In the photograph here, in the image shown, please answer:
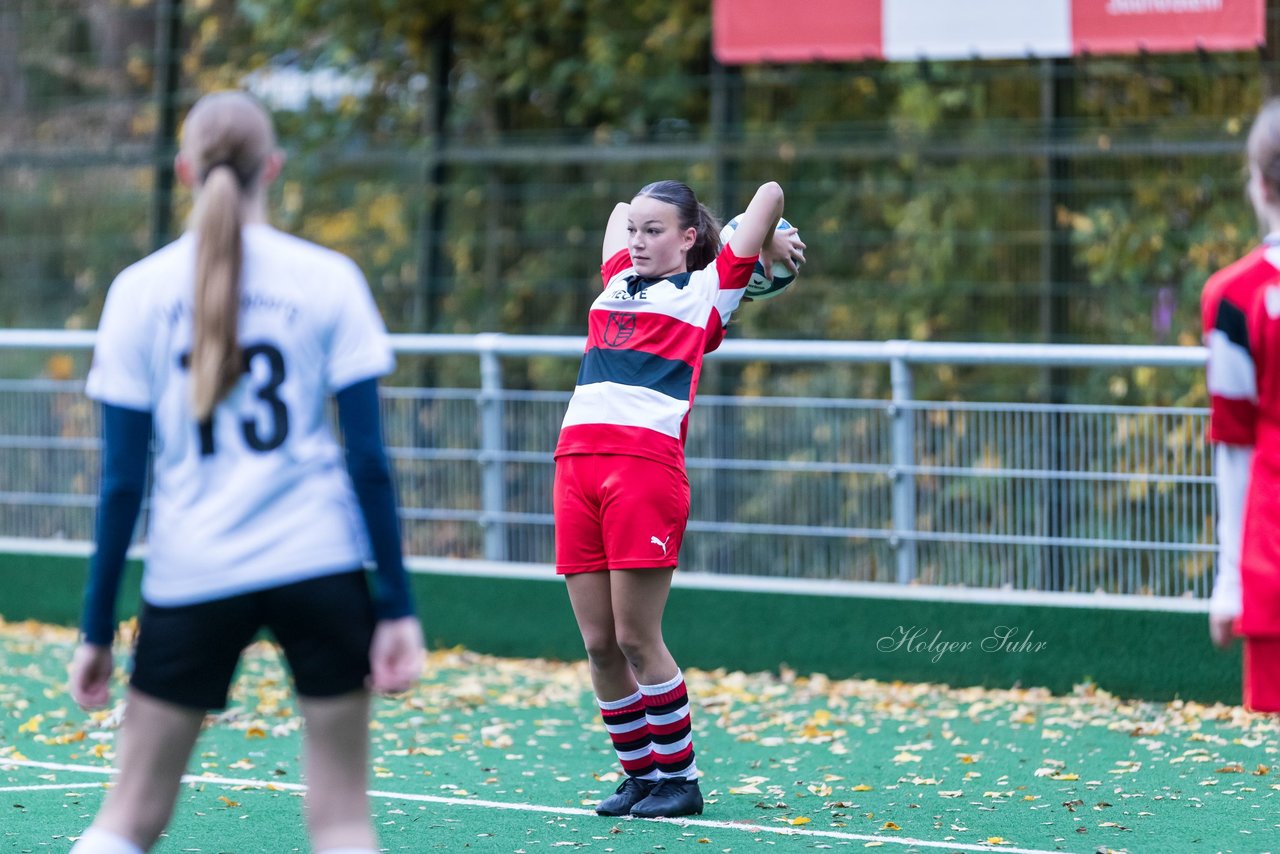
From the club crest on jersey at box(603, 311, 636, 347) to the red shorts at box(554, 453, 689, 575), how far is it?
0.35m

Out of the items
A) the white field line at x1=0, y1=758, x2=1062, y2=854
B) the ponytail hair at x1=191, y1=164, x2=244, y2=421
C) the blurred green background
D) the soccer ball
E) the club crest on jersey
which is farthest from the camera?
the blurred green background

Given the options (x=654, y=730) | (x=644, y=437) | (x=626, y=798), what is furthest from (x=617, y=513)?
(x=626, y=798)

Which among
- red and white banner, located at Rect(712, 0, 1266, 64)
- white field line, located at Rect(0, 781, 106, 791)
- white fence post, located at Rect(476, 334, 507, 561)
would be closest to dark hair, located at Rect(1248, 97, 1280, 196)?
white field line, located at Rect(0, 781, 106, 791)

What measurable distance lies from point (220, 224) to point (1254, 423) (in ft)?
6.77

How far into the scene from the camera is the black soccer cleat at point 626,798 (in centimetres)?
600

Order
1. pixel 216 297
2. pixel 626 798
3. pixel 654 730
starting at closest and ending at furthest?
1. pixel 216 297
2. pixel 654 730
3. pixel 626 798

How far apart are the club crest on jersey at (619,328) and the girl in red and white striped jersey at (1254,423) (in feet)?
7.09

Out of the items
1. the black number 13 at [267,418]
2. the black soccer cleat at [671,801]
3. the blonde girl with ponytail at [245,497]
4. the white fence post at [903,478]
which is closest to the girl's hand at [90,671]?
the blonde girl with ponytail at [245,497]

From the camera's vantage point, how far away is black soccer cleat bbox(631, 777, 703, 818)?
5934 millimetres

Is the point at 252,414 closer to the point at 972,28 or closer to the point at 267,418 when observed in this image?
the point at 267,418

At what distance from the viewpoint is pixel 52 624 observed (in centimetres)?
1071

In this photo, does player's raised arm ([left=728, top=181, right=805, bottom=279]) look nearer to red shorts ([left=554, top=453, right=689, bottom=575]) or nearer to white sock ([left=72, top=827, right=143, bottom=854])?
red shorts ([left=554, top=453, right=689, bottom=575])

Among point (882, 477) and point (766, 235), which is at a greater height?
point (766, 235)

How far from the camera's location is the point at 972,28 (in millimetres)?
10375
